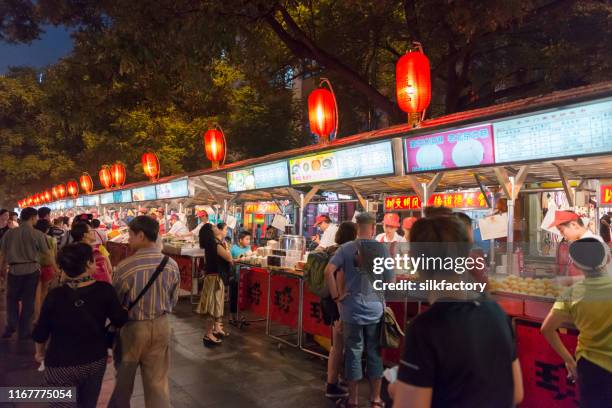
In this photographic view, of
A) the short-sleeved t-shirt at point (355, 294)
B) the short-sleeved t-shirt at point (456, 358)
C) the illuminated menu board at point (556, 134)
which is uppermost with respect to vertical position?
the illuminated menu board at point (556, 134)

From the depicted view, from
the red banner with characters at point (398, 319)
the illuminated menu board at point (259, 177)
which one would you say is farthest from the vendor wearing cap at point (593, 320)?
the illuminated menu board at point (259, 177)

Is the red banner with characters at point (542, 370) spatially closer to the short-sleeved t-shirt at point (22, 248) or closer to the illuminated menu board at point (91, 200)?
the short-sleeved t-shirt at point (22, 248)

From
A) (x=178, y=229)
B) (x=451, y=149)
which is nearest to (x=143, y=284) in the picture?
(x=451, y=149)

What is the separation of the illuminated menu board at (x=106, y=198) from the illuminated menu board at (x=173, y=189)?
6205 mm

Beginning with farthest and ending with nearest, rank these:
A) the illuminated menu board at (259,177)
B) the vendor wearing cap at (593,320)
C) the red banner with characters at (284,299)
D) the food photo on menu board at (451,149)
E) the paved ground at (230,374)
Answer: the illuminated menu board at (259,177), the red banner with characters at (284,299), the food photo on menu board at (451,149), the paved ground at (230,374), the vendor wearing cap at (593,320)

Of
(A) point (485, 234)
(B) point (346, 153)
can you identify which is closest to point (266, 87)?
(B) point (346, 153)

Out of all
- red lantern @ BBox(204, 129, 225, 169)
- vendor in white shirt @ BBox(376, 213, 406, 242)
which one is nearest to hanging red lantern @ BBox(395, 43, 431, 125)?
vendor in white shirt @ BBox(376, 213, 406, 242)

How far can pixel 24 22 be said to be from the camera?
352 inches

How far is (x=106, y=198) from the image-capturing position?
20.4 metres

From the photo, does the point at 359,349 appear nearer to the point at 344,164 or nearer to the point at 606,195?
the point at 344,164

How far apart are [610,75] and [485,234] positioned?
766 centimetres

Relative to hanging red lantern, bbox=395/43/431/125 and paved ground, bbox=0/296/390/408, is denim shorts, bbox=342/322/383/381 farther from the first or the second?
hanging red lantern, bbox=395/43/431/125

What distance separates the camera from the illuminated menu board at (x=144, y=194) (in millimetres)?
14922

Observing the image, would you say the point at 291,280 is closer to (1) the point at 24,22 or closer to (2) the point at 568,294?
(2) the point at 568,294
